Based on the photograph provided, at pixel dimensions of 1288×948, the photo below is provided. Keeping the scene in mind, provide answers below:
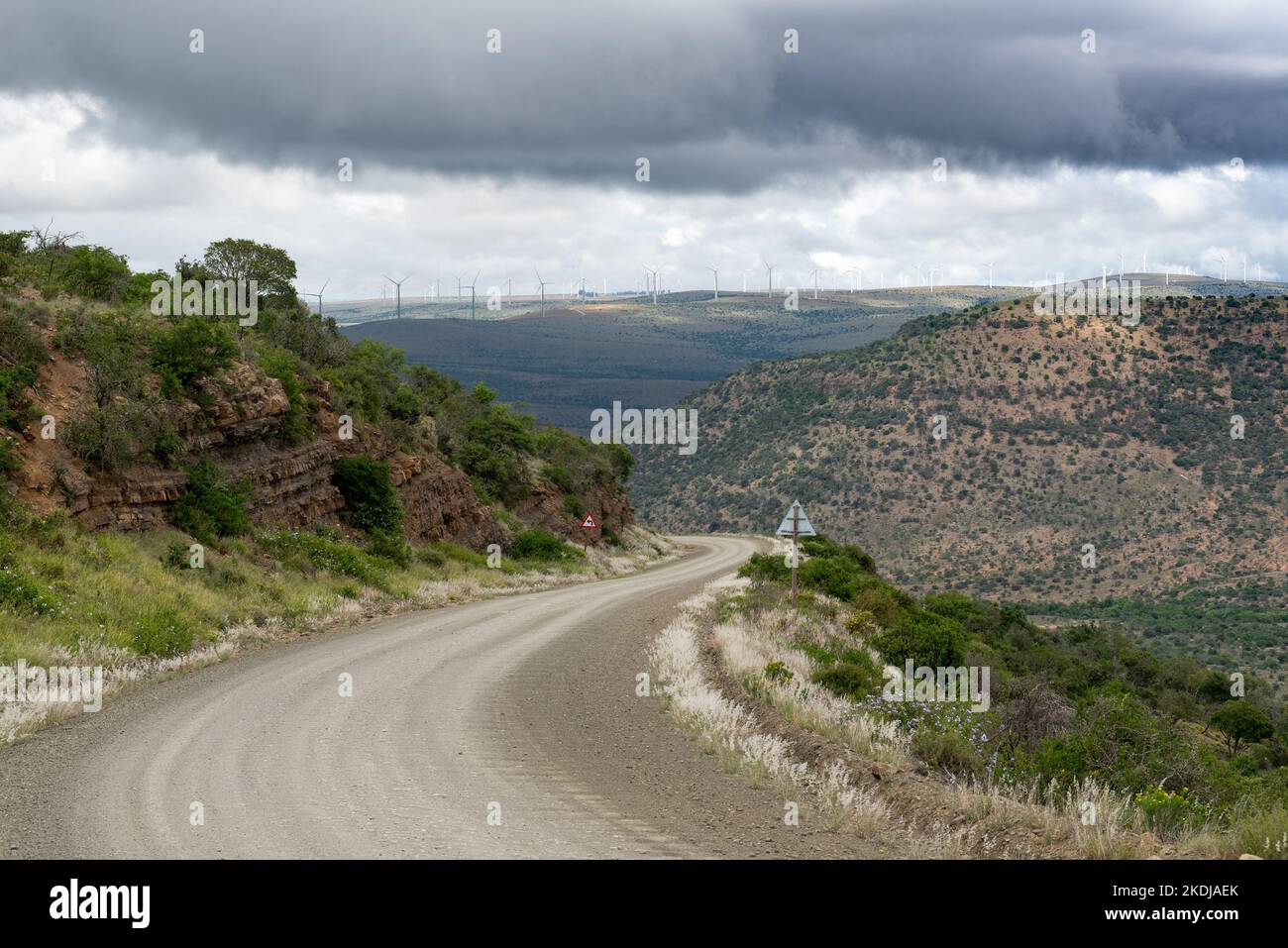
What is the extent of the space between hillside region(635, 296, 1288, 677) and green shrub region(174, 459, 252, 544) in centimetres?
5199

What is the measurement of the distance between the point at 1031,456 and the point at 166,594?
81.5 m

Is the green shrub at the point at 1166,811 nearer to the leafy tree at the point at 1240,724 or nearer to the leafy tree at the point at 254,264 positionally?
the leafy tree at the point at 1240,724

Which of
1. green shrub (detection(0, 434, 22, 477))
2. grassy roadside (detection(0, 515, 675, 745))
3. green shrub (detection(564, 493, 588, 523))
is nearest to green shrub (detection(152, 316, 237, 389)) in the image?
grassy roadside (detection(0, 515, 675, 745))

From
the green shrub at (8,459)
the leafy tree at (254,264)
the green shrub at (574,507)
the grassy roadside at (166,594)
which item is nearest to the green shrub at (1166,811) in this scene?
the grassy roadside at (166,594)

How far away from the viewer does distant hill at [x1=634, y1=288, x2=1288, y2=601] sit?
249 feet

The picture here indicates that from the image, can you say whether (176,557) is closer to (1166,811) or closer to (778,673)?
(778,673)

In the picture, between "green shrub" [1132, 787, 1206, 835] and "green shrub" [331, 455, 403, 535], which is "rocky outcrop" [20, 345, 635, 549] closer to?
"green shrub" [331, 455, 403, 535]

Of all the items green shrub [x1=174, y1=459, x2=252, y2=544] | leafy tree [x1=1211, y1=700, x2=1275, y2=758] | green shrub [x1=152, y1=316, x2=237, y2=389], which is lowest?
leafy tree [x1=1211, y1=700, x2=1275, y2=758]

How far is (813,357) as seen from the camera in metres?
128

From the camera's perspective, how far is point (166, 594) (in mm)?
18172

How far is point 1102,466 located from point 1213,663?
36154 mm

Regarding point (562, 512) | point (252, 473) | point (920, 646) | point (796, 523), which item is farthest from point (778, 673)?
point (562, 512)
